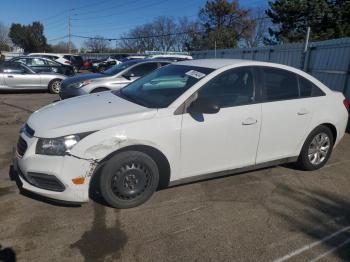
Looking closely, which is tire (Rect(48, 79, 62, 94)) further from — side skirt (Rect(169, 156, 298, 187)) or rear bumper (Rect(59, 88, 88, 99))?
side skirt (Rect(169, 156, 298, 187))

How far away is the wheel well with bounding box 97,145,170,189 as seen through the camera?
11.2ft

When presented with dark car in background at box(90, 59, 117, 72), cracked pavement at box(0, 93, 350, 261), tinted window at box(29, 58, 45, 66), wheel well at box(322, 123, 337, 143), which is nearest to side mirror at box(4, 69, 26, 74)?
tinted window at box(29, 58, 45, 66)

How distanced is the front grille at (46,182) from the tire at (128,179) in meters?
0.42

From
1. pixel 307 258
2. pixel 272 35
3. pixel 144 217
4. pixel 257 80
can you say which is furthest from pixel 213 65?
pixel 272 35

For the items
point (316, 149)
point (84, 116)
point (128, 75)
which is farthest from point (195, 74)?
point (128, 75)

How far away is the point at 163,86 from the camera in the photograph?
4293mm

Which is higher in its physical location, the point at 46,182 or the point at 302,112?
the point at 302,112

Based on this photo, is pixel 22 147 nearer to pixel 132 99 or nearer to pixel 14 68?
pixel 132 99

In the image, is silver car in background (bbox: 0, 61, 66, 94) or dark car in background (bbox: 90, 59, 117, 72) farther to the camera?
dark car in background (bbox: 90, 59, 117, 72)

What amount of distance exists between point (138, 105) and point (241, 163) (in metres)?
1.50

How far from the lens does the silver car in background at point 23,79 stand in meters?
12.2

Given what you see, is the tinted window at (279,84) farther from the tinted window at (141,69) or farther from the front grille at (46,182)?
the tinted window at (141,69)

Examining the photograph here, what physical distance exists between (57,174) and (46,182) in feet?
0.65

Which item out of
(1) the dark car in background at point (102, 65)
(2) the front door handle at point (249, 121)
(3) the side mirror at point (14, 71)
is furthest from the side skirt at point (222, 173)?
(1) the dark car in background at point (102, 65)
